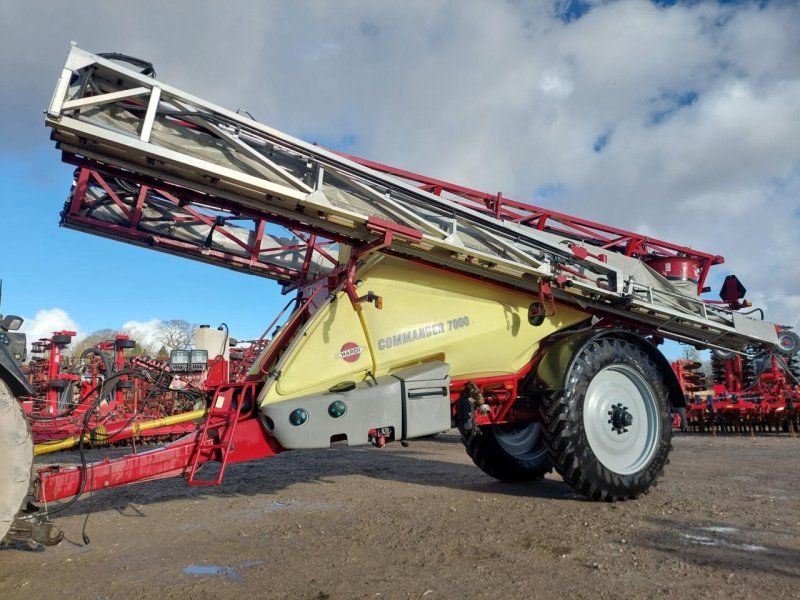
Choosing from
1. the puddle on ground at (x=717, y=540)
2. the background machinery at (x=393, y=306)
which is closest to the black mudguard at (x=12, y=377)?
the background machinery at (x=393, y=306)

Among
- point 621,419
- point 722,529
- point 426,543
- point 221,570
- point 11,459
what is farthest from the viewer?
point 621,419

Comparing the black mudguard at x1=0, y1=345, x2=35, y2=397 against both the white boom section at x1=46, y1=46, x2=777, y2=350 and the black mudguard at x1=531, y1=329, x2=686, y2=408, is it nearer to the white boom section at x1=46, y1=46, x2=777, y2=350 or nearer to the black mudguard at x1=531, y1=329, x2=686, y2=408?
the white boom section at x1=46, y1=46, x2=777, y2=350

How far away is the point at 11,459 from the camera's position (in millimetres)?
3531

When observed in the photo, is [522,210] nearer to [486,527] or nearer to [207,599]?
[486,527]

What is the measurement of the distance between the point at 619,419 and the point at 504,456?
168 centimetres

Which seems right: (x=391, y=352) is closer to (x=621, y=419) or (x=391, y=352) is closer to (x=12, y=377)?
(x=621, y=419)

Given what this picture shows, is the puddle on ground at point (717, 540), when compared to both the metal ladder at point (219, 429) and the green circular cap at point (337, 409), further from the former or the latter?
the metal ladder at point (219, 429)

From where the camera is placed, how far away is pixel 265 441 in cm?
495

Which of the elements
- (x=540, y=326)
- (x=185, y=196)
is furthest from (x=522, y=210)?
(x=185, y=196)

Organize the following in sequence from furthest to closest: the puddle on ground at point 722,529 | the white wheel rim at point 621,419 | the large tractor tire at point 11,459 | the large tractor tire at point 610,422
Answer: the white wheel rim at point 621,419, the large tractor tire at point 610,422, the puddle on ground at point 722,529, the large tractor tire at point 11,459

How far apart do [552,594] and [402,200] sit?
3400 mm

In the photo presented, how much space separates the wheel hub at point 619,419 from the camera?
19.4ft

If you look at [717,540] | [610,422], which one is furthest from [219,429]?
[717,540]

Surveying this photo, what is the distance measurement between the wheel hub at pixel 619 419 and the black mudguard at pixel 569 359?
755mm
